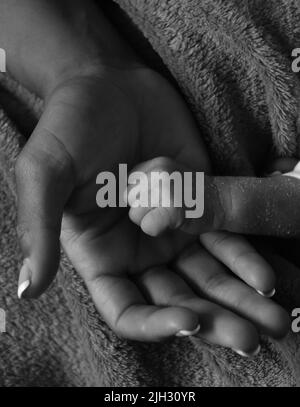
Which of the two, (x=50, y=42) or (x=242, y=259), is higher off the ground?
(x=50, y=42)

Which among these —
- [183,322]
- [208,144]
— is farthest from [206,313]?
[208,144]

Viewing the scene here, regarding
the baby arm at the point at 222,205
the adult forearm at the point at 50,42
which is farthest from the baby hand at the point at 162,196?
the adult forearm at the point at 50,42

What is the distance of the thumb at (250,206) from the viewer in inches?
16.9

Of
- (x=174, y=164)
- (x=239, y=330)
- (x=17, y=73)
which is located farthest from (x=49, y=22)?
(x=239, y=330)

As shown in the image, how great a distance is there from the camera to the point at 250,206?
44 centimetres

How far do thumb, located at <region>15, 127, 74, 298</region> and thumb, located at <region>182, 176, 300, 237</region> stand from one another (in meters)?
0.11

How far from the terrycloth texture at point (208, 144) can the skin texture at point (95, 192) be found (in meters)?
0.03

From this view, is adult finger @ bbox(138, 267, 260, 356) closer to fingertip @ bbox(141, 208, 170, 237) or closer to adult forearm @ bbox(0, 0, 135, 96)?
fingertip @ bbox(141, 208, 170, 237)

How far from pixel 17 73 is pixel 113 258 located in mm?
182

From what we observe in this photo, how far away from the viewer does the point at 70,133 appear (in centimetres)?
38

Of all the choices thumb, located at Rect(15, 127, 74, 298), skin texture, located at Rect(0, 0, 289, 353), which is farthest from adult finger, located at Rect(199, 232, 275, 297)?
thumb, located at Rect(15, 127, 74, 298)

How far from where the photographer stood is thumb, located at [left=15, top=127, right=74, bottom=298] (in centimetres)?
33

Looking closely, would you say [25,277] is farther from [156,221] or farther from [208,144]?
[208,144]

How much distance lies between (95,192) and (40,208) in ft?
0.24
